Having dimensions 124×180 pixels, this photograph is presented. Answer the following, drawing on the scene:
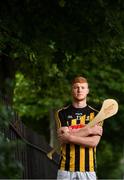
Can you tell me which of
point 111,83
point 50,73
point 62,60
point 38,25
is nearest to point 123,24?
point 38,25

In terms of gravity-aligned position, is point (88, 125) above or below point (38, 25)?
below

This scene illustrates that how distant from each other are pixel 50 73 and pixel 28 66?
7.24 ft

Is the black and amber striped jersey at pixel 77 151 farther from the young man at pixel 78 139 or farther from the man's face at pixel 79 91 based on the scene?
the man's face at pixel 79 91

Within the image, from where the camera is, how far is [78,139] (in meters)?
7.59

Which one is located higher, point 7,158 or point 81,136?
point 81,136

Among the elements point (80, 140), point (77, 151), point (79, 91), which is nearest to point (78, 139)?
point (80, 140)

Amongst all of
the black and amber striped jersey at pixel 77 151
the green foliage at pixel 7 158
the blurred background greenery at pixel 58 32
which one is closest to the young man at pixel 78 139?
the black and amber striped jersey at pixel 77 151

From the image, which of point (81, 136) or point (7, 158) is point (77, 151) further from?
point (7, 158)

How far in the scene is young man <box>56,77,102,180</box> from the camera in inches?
300

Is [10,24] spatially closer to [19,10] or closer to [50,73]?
[19,10]

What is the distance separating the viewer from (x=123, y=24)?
10406 millimetres

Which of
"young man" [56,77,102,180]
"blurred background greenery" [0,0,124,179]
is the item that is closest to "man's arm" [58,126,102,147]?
"young man" [56,77,102,180]

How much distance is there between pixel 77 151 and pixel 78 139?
7.1 inches

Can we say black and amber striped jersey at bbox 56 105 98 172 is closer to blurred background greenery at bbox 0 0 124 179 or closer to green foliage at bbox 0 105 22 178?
blurred background greenery at bbox 0 0 124 179
